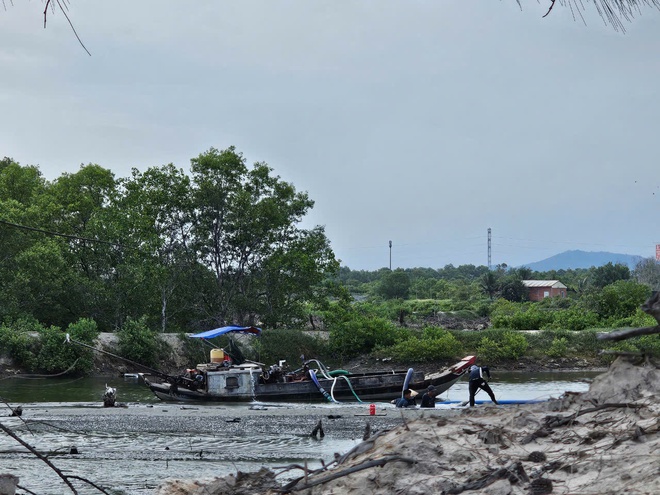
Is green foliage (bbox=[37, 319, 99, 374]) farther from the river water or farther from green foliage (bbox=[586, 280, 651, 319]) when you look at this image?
green foliage (bbox=[586, 280, 651, 319])

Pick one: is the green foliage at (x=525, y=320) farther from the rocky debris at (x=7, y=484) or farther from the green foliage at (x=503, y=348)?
the rocky debris at (x=7, y=484)

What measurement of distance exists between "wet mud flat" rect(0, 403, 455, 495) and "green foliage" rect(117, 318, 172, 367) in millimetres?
16718

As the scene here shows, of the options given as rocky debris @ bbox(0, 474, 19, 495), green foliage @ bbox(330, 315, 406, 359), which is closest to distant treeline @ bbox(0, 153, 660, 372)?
green foliage @ bbox(330, 315, 406, 359)

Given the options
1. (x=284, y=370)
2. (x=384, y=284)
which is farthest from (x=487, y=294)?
(x=284, y=370)

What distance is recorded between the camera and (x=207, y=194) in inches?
2116

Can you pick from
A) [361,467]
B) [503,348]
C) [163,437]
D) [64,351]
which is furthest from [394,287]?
[361,467]

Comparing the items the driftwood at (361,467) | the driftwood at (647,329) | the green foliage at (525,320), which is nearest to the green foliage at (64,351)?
the green foliage at (525,320)

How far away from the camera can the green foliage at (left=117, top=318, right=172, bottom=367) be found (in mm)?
47875

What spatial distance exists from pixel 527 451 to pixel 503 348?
49.4m

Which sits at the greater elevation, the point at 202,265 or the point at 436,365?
the point at 202,265

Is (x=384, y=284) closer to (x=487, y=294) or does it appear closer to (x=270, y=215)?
(x=487, y=294)

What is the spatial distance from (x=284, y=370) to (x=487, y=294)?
70302 millimetres

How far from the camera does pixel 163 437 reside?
23.6m

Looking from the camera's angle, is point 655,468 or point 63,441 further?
point 63,441
